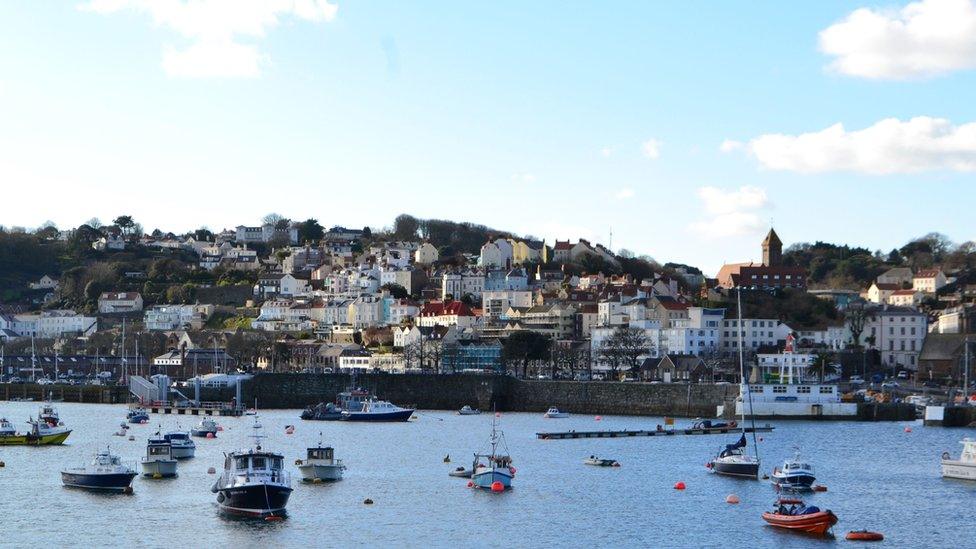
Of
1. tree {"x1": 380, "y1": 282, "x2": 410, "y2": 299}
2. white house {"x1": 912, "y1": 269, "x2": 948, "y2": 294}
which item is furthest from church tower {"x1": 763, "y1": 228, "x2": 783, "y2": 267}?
tree {"x1": 380, "y1": 282, "x2": 410, "y2": 299}

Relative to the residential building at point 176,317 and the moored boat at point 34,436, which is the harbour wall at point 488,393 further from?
the residential building at point 176,317

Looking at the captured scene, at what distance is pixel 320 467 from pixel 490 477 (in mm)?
6011

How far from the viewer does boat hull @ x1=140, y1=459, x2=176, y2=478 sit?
51.8 metres

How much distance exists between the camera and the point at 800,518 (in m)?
40.2

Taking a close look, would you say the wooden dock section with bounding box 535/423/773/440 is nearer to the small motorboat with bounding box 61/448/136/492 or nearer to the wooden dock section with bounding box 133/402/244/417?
the wooden dock section with bounding box 133/402/244/417

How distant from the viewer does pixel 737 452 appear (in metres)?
54.5

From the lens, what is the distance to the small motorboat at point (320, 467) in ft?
166

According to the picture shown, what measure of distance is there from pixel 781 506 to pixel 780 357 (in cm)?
6816

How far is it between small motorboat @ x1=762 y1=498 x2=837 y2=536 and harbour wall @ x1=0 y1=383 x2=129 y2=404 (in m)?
77.2

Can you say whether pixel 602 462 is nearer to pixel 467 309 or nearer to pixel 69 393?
pixel 69 393

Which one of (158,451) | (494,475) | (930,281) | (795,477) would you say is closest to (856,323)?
(930,281)

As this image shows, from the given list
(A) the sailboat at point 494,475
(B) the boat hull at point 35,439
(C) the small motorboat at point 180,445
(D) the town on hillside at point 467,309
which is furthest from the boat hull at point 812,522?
(D) the town on hillside at point 467,309

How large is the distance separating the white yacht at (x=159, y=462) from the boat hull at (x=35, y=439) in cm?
1492

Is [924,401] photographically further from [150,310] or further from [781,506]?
[150,310]
